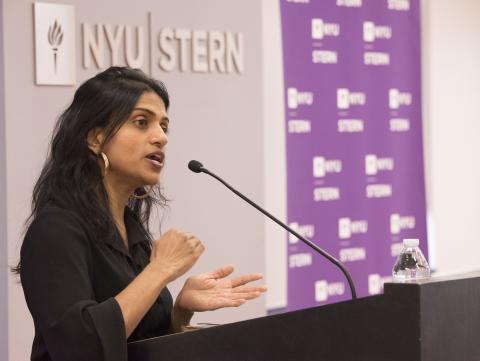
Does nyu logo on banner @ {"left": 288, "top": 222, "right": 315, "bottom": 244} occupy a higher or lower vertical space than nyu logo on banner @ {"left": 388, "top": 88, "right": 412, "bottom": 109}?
lower

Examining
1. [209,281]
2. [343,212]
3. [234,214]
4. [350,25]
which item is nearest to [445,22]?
[350,25]

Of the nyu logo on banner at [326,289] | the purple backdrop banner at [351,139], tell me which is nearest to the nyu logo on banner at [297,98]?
the purple backdrop banner at [351,139]

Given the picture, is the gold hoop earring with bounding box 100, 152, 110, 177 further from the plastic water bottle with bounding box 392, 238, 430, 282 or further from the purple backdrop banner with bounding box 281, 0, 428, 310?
the purple backdrop banner with bounding box 281, 0, 428, 310

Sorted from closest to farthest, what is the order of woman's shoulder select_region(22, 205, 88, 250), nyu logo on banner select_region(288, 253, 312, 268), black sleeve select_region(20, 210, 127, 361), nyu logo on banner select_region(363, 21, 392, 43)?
black sleeve select_region(20, 210, 127, 361) < woman's shoulder select_region(22, 205, 88, 250) < nyu logo on banner select_region(288, 253, 312, 268) < nyu logo on banner select_region(363, 21, 392, 43)

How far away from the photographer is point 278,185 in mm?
6371

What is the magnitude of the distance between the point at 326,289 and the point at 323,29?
1.68 m

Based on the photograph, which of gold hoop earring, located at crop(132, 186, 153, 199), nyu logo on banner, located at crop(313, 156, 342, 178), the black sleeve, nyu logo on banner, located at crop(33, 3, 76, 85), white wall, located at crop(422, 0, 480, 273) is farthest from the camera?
white wall, located at crop(422, 0, 480, 273)

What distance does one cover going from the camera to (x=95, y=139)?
2.23 metres

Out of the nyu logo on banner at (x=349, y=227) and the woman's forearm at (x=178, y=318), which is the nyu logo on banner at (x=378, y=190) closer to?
the nyu logo on banner at (x=349, y=227)

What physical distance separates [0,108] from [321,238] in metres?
2.40

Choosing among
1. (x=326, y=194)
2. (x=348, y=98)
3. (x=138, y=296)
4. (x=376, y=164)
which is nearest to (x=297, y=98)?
(x=348, y=98)

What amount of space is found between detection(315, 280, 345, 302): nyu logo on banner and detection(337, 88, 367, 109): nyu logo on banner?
116cm

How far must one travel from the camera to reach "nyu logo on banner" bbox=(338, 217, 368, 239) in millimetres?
5906

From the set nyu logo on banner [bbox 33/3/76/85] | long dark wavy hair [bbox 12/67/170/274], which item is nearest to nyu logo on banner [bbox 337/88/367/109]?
nyu logo on banner [bbox 33/3/76/85]
